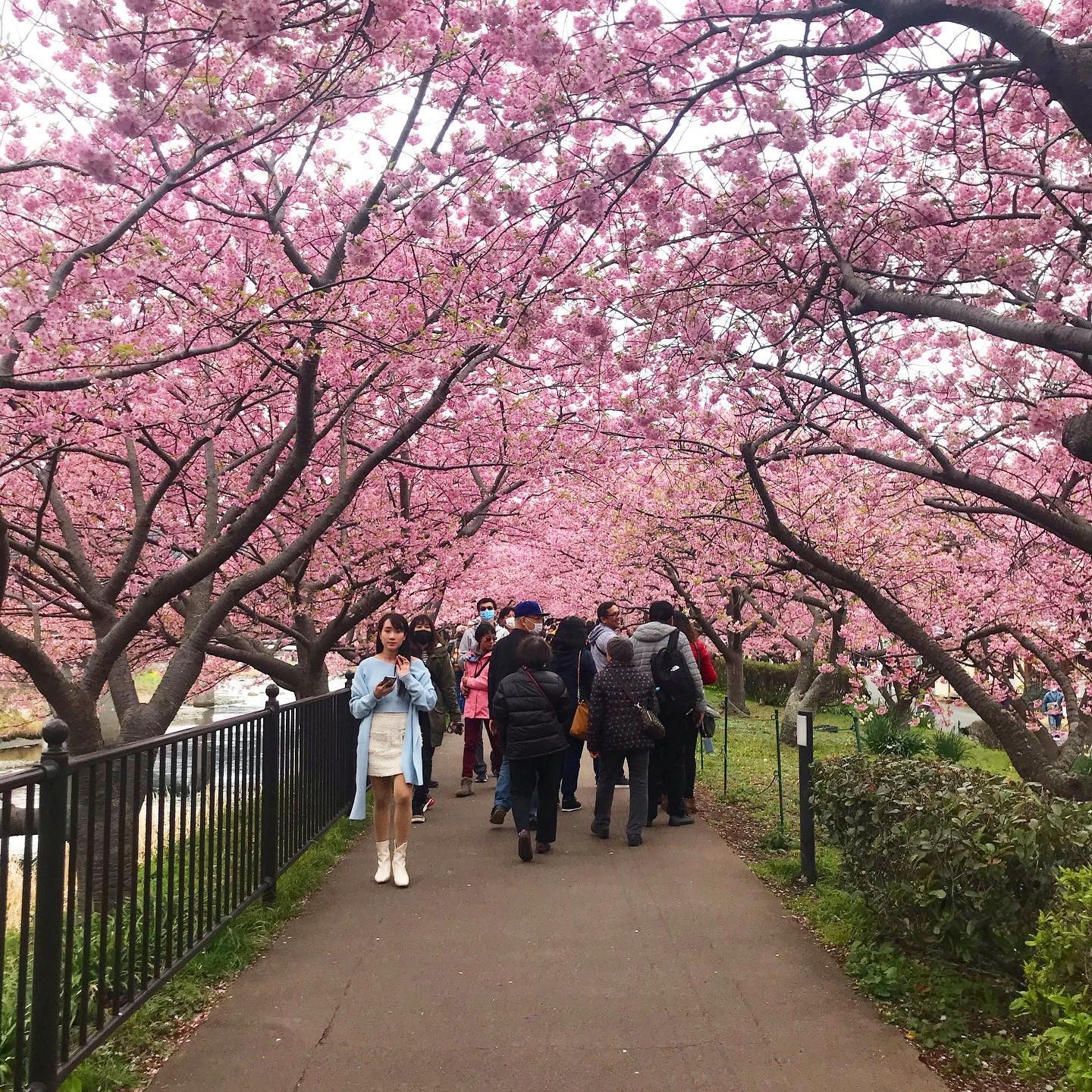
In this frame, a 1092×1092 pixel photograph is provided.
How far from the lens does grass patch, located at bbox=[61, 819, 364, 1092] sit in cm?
311

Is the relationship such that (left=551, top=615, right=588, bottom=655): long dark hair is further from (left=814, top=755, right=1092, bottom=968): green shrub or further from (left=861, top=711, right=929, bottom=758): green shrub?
(left=861, top=711, right=929, bottom=758): green shrub

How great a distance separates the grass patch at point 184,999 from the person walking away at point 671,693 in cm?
323

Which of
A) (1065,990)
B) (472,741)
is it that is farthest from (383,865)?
(1065,990)

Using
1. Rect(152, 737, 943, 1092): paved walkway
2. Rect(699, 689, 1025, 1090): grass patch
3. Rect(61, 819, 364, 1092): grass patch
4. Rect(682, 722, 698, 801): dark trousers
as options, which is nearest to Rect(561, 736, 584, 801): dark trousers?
Rect(682, 722, 698, 801): dark trousers

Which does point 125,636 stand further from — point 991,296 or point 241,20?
point 991,296

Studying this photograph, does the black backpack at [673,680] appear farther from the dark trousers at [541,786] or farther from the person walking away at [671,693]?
the dark trousers at [541,786]

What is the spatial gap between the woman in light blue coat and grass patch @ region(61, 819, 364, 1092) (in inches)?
23.4

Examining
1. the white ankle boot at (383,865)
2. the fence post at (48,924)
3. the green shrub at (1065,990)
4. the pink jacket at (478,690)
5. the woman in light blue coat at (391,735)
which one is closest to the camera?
the green shrub at (1065,990)

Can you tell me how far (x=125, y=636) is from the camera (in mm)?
5484

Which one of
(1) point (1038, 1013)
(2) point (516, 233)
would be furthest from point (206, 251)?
(1) point (1038, 1013)

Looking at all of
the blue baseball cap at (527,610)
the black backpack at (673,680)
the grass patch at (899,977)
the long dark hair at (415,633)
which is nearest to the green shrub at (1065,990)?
the grass patch at (899,977)

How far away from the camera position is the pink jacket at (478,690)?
904 centimetres

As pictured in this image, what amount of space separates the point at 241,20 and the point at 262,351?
2.68m

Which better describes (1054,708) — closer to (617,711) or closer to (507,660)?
(507,660)
